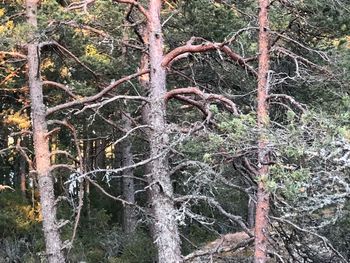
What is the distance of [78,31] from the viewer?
10.1m

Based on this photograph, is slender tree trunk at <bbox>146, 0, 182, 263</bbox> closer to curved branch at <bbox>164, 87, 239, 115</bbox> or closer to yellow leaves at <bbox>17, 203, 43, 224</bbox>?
curved branch at <bbox>164, 87, 239, 115</bbox>

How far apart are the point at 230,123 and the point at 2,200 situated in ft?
37.9

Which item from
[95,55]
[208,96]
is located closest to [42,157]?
[95,55]

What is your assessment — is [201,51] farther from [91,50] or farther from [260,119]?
[91,50]

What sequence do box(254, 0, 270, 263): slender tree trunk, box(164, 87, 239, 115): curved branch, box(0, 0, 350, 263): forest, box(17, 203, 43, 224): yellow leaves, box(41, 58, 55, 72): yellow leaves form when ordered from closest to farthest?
box(0, 0, 350, 263): forest < box(254, 0, 270, 263): slender tree trunk < box(164, 87, 239, 115): curved branch < box(41, 58, 55, 72): yellow leaves < box(17, 203, 43, 224): yellow leaves

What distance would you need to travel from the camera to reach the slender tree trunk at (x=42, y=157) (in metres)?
9.25

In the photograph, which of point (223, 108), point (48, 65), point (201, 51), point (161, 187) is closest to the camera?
point (161, 187)

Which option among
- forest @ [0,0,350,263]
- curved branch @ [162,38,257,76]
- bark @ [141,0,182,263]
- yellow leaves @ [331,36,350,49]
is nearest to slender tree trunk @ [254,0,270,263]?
forest @ [0,0,350,263]

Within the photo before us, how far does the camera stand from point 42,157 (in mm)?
9406

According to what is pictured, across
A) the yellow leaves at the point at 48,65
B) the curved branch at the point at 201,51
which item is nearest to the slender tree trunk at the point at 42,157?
the curved branch at the point at 201,51

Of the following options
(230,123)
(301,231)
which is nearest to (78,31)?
(230,123)

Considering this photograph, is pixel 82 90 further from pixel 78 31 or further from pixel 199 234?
pixel 199 234

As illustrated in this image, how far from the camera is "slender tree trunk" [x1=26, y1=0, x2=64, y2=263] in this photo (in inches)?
364

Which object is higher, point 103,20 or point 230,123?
point 103,20
